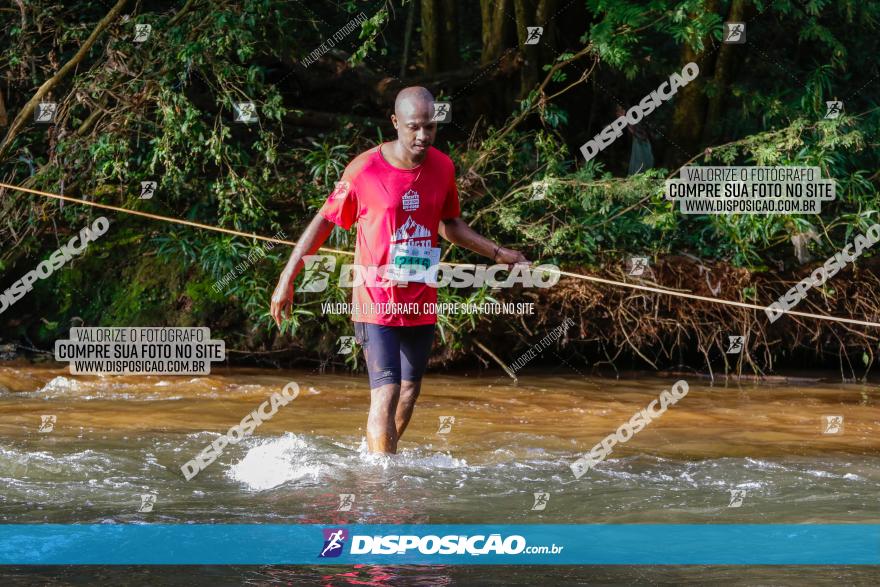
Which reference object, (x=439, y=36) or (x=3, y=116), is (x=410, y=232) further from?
(x=3, y=116)

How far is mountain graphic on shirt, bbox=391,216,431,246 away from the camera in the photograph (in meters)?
4.80

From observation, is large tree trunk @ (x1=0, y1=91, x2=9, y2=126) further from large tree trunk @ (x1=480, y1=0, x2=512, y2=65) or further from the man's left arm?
the man's left arm

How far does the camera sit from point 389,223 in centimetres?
479

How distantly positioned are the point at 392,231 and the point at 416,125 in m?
0.45

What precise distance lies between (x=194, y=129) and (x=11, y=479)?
4481 millimetres

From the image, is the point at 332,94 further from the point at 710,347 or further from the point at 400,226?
the point at 400,226

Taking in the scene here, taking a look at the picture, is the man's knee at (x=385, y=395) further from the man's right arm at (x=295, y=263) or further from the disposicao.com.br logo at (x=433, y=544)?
the disposicao.com.br logo at (x=433, y=544)

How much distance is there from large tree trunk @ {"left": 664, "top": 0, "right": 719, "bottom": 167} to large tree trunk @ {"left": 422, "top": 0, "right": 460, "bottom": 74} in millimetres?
2012

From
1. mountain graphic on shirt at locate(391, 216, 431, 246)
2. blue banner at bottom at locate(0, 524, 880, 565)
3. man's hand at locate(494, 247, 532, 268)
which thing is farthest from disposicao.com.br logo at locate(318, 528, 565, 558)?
man's hand at locate(494, 247, 532, 268)

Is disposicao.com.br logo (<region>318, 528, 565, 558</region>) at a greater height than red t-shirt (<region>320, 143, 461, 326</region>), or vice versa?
red t-shirt (<region>320, 143, 461, 326</region>)

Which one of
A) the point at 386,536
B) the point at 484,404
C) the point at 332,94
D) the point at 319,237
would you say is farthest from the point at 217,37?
the point at 386,536

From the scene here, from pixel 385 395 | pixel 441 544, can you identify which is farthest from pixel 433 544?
pixel 385 395

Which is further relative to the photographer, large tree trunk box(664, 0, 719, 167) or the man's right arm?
large tree trunk box(664, 0, 719, 167)

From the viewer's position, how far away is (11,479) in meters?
4.92
